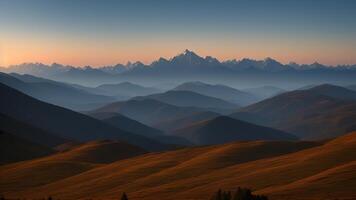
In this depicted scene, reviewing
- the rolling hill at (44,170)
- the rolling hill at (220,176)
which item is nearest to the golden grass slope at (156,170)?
the rolling hill at (220,176)

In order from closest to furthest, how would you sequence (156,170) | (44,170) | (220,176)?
(220,176) → (156,170) → (44,170)

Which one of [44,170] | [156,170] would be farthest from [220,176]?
[44,170]

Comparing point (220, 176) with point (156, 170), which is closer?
point (220, 176)

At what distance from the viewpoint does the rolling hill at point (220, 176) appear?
8625 centimetres

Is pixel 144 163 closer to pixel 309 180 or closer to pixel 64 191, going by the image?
pixel 64 191

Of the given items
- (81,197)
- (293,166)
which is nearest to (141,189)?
(81,197)

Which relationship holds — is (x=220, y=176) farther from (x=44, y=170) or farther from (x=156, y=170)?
(x=44, y=170)

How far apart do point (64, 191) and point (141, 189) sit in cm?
2006

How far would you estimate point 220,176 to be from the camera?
→ 365 ft

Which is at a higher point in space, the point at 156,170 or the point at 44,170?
the point at 44,170

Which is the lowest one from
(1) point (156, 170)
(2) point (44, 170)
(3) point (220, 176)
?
(3) point (220, 176)

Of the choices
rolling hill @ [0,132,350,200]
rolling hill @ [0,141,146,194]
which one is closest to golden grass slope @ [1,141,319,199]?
rolling hill @ [0,132,350,200]

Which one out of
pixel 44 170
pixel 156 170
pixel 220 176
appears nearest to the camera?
pixel 220 176

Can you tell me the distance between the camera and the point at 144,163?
14488 centimetres
